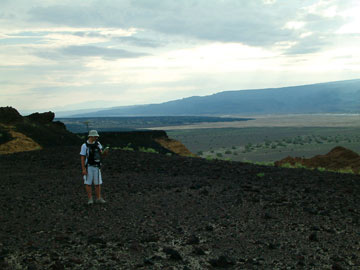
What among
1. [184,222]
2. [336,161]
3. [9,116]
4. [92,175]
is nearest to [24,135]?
[9,116]

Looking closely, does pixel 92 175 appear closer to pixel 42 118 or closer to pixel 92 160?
pixel 92 160

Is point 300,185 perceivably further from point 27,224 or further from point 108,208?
point 27,224

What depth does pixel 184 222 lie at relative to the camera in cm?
718

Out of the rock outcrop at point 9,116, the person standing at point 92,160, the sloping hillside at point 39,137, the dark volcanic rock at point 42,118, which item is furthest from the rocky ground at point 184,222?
the dark volcanic rock at point 42,118

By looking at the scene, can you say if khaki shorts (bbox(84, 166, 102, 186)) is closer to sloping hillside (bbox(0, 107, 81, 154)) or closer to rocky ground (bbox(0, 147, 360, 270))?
rocky ground (bbox(0, 147, 360, 270))

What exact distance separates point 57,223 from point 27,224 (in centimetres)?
49

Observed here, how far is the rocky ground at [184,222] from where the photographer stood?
17.8 ft

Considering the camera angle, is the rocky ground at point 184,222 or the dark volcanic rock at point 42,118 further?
the dark volcanic rock at point 42,118

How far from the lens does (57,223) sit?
7.10 m

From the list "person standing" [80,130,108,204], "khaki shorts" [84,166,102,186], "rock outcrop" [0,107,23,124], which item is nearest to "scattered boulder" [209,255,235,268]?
"person standing" [80,130,108,204]

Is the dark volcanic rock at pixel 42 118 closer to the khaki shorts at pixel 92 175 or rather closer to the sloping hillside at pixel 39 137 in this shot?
the sloping hillside at pixel 39 137

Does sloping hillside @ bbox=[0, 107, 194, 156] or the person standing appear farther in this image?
sloping hillside @ bbox=[0, 107, 194, 156]

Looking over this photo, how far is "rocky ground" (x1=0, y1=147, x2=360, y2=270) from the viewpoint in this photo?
17.8 ft

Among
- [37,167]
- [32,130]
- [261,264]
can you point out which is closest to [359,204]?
[261,264]
